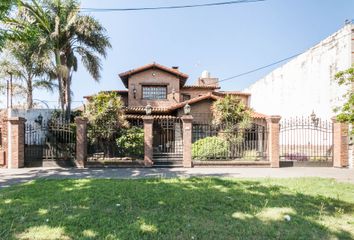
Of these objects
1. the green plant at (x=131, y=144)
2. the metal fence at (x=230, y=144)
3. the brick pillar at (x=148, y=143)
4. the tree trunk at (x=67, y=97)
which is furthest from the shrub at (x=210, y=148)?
the tree trunk at (x=67, y=97)

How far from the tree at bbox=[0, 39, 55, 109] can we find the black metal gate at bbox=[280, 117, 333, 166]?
53.3ft

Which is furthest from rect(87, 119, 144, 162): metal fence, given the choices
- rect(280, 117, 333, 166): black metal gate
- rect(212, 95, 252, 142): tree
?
rect(280, 117, 333, 166): black metal gate

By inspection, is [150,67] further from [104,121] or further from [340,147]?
[340,147]

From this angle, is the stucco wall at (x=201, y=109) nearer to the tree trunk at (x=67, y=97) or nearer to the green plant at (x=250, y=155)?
the green plant at (x=250, y=155)

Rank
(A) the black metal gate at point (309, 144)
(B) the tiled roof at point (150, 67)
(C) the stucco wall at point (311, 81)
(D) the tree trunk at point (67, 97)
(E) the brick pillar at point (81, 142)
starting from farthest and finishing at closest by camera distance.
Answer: (B) the tiled roof at point (150, 67) → (D) the tree trunk at point (67, 97) → (C) the stucco wall at point (311, 81) → (A) the black metal gate at point (309, 144) → (E) the brick pillar at point (81, 142)

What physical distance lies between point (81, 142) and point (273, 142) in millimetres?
9713

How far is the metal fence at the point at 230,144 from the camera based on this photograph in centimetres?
1359

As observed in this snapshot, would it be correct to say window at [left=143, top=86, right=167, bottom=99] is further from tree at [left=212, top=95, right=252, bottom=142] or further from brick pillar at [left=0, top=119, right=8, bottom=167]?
brick pillar at [left=0, top=119, right=8, bottom=167]

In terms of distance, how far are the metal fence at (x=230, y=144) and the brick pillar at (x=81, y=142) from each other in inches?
221

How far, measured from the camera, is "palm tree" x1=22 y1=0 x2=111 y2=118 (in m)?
15.9

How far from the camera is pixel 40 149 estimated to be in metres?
13.0

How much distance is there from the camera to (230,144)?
46.6ft

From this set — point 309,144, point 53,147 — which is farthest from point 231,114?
point 53,147

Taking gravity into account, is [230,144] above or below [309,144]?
above
